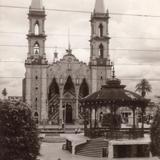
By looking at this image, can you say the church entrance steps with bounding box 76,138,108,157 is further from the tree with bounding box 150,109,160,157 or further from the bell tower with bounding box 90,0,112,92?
the bell tower with bounding box 90,0,112,92

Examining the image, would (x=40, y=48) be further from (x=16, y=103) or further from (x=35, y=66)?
(x=16, y=103)

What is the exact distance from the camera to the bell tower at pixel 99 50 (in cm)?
6988

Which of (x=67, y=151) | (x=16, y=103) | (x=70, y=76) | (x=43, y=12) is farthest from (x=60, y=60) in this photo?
(x=16, y=103)

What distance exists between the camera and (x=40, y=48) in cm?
6856

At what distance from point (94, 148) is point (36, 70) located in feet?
127

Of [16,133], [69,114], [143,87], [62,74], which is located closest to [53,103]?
[69,114]

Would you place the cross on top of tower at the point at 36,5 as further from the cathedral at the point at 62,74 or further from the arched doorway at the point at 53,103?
the arched doorway at the point at 53,103

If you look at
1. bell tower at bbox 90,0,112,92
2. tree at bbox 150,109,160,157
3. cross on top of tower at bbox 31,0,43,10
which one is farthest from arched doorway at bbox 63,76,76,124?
tree at bbox 150,109,160,157

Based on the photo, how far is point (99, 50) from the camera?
233 feet

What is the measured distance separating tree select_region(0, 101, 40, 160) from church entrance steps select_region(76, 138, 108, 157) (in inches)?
340

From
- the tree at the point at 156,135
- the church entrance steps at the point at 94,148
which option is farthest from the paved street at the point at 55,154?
the tree at the point at 156,135

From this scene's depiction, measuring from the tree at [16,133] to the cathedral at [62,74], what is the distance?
4574 cm

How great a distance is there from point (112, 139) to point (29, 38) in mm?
40283

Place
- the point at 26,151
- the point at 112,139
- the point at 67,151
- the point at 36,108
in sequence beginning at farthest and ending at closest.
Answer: the point at 36,108 → the point at 67,151 → the point at 112,139 → the point at 26,151
